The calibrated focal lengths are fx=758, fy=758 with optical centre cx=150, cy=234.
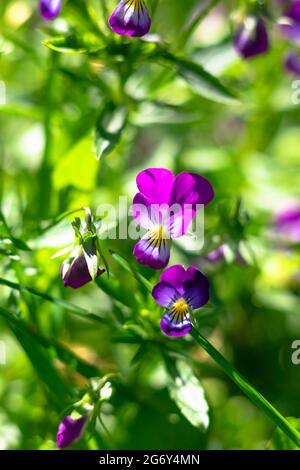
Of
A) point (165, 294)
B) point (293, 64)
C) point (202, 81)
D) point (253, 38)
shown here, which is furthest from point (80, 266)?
point (293, 64)

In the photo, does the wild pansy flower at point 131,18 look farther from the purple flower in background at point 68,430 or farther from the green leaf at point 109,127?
the purple flower in background at point 68,430

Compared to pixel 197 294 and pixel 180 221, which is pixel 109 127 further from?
pixel 197 294

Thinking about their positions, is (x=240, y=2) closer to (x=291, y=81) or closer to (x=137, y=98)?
(x=137, y=98)

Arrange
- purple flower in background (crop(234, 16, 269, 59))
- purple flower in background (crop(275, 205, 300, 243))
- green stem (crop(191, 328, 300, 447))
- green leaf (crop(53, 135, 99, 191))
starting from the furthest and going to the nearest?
purple flower in background (crop(275, 205, 300, 243)) < green leaf (crop(53, 135, 99, 191)) < purple flower in background (crop(234, 16, 269, 59)) < green stem (crop(191, 328, 300, 447))

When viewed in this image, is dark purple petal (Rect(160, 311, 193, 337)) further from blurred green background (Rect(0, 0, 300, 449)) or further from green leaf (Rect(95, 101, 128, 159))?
green leaf (Rect(95, 101, 128, 159))

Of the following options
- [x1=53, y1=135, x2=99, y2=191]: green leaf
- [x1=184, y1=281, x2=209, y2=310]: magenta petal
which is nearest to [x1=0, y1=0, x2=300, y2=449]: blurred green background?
[x1=53, y1=135, x2=99, y2=191]: green leaf

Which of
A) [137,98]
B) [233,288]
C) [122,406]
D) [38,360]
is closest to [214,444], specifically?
[122,406]

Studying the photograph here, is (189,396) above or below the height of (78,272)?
below
